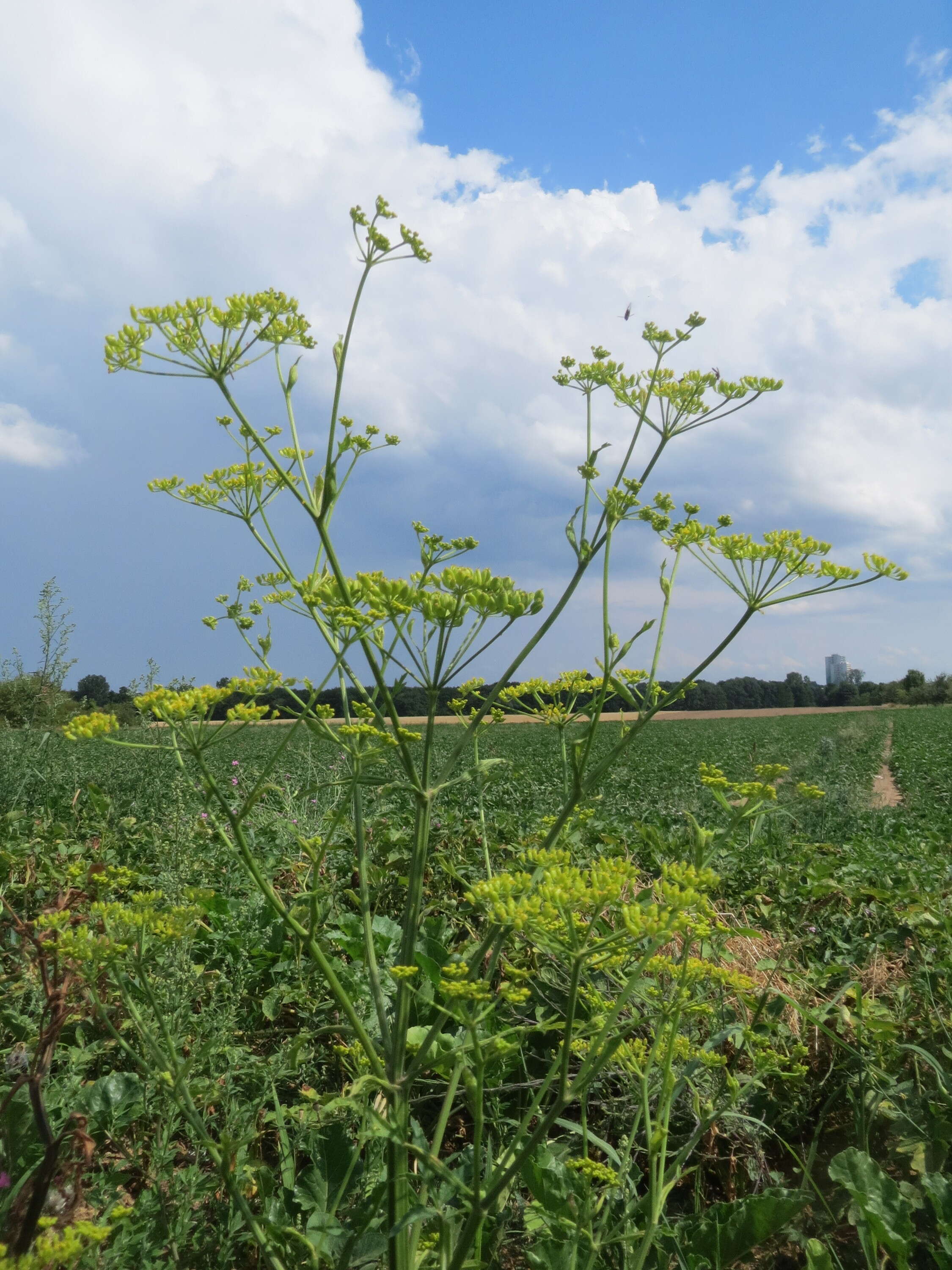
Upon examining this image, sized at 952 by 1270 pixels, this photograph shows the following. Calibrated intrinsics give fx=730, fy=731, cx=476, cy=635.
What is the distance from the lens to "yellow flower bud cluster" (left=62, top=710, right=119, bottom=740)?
1835 mm

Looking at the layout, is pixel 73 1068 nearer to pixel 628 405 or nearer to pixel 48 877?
pixel 48 877

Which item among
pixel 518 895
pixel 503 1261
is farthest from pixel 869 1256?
pixel 518 895

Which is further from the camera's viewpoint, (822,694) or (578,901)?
(822,694)

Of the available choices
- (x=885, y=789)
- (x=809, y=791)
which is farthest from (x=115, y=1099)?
(x=885, y=789)

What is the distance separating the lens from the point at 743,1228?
181 centimetres

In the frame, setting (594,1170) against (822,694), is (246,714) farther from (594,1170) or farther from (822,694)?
(822,694)

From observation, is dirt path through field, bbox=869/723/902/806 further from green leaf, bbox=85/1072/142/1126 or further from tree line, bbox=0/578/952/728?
green leaf, bbox=85/1072/142/1126

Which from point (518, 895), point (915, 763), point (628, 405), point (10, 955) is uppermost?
point (628, 405)

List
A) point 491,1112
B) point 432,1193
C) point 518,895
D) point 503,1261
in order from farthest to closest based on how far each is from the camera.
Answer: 1. point 491,1112
2. point 503,1261
3. point 432,1193
4. point 518,895

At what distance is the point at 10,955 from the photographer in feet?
8.08

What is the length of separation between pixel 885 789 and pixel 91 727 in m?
23.4

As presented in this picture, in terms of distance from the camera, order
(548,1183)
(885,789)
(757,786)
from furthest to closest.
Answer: (885,789) < (757,786) < (548,1183)

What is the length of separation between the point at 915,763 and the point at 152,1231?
26066 mm

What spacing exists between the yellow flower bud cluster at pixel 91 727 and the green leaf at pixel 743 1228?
1.90m
